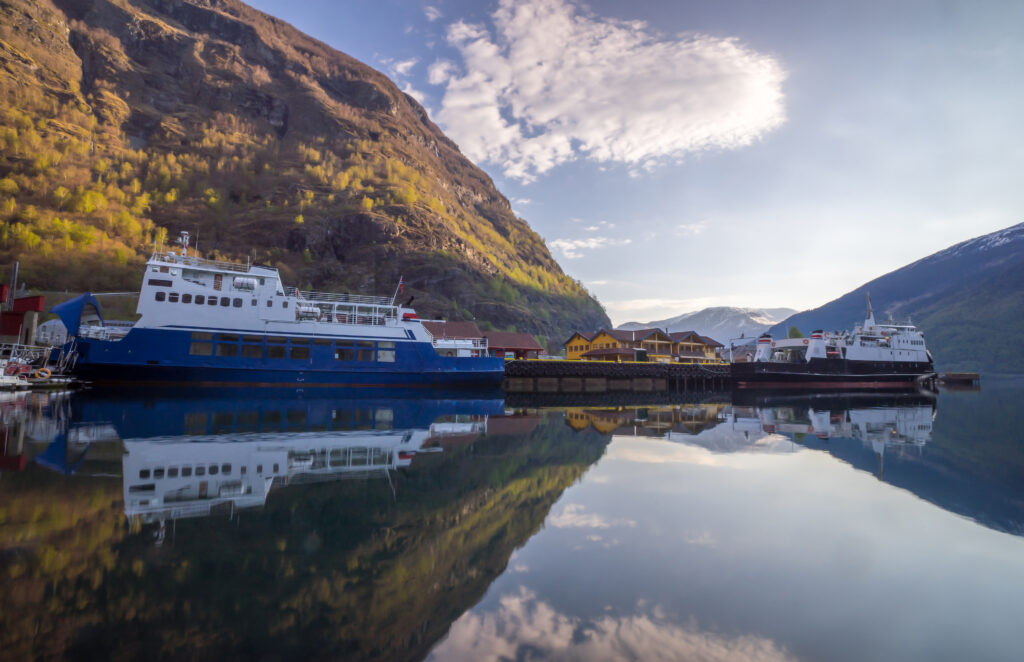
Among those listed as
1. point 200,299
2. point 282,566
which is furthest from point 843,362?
point 200,299

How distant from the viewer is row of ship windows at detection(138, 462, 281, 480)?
9143 millimetres

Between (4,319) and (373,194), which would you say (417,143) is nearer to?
(373,194)

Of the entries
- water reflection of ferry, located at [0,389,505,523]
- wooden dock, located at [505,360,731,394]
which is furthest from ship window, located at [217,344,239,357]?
wooden dock, located at [505,360,731,394]

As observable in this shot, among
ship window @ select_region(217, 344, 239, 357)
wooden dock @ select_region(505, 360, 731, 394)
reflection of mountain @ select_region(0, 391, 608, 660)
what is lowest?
reflection of mountain @ select_region(0, 391, 608, 660)

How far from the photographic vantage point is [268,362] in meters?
32.0

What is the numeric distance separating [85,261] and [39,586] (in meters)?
77.9

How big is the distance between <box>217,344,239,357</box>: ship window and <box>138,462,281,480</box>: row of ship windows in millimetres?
24426

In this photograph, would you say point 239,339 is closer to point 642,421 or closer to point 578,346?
point 642,421

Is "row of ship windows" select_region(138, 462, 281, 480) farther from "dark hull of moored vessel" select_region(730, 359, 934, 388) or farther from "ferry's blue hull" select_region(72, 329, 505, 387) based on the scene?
"dark hull of moored vessel" select_region(730, 359, 934, 388)

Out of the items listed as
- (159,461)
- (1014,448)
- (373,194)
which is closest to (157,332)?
(159,461)

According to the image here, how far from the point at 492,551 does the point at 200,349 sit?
31.7m

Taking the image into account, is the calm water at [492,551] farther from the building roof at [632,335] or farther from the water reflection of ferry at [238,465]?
the building roof at [632,335]

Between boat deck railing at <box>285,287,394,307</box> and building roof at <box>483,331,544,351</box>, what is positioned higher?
boat deck railing at <box>285,287,394,307</box>

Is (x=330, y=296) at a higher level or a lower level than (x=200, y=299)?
higher
